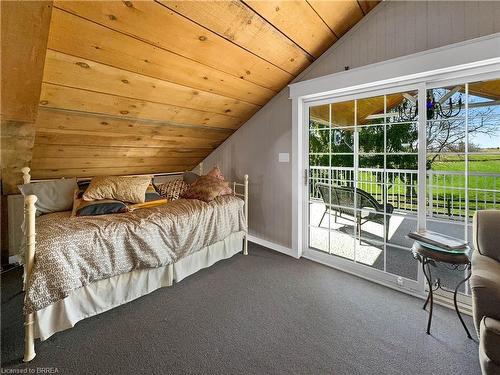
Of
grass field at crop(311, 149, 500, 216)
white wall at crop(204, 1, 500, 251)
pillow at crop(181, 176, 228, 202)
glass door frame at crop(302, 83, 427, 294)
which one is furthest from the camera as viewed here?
pillow at crop(181, 176, 228, 202)

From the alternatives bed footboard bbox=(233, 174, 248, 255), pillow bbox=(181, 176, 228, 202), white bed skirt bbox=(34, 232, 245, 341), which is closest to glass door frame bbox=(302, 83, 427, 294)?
bed footboard bbox=(233, 174, 248, 255)

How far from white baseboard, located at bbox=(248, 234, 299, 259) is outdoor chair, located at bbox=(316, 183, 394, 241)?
512mm

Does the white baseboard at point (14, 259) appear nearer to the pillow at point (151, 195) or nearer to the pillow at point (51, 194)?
the pillow at point (51, 194)

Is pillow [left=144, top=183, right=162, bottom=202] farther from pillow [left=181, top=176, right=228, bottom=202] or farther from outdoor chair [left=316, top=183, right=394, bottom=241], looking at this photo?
outdoor chair [left=316, top=183, right=394, bottom=241]

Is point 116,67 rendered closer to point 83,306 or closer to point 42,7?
point 42,7

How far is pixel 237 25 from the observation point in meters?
→ 1.83

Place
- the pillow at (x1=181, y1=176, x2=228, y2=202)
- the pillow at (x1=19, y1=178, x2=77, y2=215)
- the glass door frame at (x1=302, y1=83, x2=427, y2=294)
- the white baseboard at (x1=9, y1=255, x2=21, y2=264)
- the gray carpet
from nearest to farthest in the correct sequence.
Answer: the gray carpet → the glass door frame at (x1=302, y1=83, x2=427, y2=294) → the pillow at (x1=19, y1=178, x2=77, y2=215) → the white baseboard at (x1=9, y1=255, x2=21, y2=264) → the pillow at (x1=181, y1=176, x2=228, y2=202)

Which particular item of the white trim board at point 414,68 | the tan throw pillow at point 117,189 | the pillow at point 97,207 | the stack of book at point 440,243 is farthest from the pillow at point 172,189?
the stack of book at point 440,243

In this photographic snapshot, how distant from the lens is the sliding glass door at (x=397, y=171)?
6.36 feet

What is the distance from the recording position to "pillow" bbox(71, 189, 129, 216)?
81.7 inches

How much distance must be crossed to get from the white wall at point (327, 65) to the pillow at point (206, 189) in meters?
0.62

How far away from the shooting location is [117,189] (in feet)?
7.74

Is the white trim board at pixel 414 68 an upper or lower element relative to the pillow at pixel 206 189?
upper

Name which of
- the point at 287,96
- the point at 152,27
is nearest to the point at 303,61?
the point at 287,96
